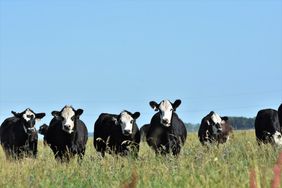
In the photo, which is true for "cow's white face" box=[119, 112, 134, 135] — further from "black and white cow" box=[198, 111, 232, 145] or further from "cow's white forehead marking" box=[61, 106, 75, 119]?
"black and white cow" box=[198, 111, 232, 145]

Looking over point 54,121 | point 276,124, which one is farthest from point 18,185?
point 276,124

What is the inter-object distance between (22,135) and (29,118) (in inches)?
25.1

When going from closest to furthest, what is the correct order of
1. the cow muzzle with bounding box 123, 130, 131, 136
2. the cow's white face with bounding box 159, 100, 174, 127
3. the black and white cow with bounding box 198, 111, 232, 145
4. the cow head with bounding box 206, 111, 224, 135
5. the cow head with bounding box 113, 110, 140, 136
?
the cow's white face with bounding box 159, 100, 174, 127
the cow muzzle with bounding box 123, 130, 131, 136
the cow head with bounding box 113, 110, 140, 136
the black and white cow with bounding box 198, 111, 232, 145
the cow head with bounding box 206, 111, 224, 135

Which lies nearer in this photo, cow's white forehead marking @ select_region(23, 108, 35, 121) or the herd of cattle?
the herd of cattle

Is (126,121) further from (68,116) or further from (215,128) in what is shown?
(215,128)

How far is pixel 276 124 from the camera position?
1872 centimetres

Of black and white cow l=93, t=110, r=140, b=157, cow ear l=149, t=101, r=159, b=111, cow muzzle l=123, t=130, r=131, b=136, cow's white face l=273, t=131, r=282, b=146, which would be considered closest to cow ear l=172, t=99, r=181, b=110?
cow ear l=149, t=101, r=159, b=111

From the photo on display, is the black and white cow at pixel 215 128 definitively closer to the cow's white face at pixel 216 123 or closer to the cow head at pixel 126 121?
the cow's white face at pixel 216 123

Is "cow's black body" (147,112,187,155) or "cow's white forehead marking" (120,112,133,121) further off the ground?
"cow's white forehead marking" (120,112,133,121)

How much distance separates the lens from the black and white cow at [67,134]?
16.0m

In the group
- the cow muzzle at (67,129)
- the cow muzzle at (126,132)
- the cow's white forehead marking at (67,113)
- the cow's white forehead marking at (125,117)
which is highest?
the cow's white forehead marking at (67,113)

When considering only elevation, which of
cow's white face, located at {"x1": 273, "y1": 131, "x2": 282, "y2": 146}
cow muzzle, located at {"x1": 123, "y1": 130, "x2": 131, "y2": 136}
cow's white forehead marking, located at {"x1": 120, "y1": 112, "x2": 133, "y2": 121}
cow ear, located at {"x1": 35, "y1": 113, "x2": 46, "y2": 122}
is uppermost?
cow ear, located at {"x1": 35, "y1": 113, "x2": 46, "y2": 122}

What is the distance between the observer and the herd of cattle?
1581 cm

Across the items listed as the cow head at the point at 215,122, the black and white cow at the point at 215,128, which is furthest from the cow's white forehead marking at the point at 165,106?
the cow head at the point at 215,122
